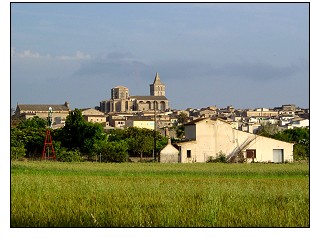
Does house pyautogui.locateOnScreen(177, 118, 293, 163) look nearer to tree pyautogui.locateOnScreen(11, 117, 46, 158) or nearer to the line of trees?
the line of trees

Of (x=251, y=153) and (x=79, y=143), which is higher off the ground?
(x=79, y=143)

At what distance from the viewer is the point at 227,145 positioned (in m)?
33.5

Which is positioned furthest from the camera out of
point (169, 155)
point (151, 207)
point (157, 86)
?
point (157, 86)

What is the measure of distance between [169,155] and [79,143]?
17.3ft

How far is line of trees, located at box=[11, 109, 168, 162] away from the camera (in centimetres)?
3306

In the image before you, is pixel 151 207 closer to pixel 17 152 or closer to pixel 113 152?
pixel 17 152

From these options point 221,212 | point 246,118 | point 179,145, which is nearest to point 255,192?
point 221,212

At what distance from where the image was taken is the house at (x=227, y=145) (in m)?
32.8

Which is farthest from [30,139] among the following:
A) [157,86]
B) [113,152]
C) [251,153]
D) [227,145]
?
[251,153]

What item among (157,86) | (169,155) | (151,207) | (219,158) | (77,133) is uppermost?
(157,86)

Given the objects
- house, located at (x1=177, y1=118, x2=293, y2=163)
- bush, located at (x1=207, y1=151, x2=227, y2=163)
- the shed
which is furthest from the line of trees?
bush, located at (x1=207, y1=151, x2=227, y2=163)

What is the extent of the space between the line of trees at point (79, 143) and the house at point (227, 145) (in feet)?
10.9
